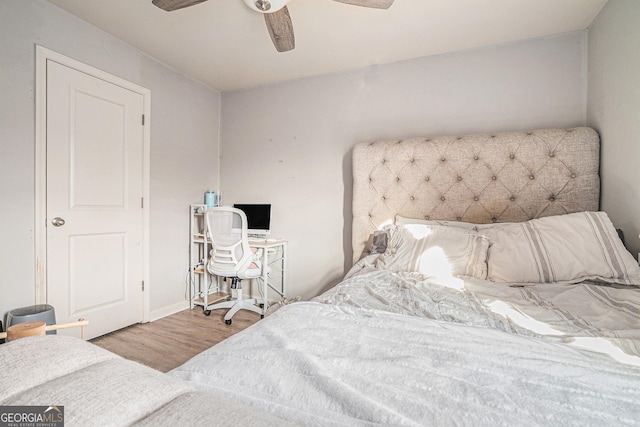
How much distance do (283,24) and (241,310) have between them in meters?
2.47

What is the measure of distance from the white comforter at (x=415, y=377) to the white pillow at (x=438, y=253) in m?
0.78

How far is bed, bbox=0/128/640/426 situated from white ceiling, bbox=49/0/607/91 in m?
0.76

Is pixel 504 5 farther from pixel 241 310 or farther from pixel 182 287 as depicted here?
pixel 182 287

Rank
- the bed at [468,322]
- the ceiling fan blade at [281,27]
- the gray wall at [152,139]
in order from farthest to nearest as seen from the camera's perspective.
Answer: the gray wall at [152,139] → the ceiling fan blade at [281,27] → the bed at [468,322]

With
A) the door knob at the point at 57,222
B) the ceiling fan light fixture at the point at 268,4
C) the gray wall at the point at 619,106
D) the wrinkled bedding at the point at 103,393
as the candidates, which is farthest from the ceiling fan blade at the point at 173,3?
the gray wall at the point at 619,106

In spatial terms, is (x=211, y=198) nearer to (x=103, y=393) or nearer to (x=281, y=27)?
(x=281, y=27)

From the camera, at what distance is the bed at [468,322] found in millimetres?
486

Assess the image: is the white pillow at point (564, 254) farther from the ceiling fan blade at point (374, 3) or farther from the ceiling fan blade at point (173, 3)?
the ceiling fan blade at point (173, 3)

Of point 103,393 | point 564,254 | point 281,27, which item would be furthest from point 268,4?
point 564,254

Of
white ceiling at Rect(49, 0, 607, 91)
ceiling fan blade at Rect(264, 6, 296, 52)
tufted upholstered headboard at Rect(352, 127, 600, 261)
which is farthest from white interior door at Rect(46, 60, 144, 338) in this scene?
tufted upholstered headboard at Rect(352, 127, 600, 261)

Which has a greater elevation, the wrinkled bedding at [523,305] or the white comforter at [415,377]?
the white comforter at [415,377]

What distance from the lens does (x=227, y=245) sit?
2.55 metres

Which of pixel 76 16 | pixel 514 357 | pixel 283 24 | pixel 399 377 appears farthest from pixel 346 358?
pixel 76 16

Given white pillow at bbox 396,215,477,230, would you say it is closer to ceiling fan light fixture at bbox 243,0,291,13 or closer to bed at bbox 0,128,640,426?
bed at bbox 0,128,640,426
